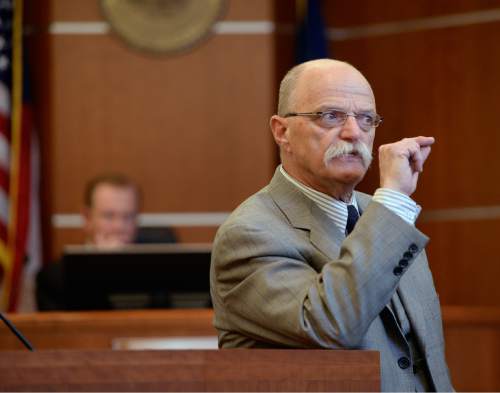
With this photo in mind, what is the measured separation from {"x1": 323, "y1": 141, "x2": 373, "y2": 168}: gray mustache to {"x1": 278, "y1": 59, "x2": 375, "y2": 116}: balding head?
14cm

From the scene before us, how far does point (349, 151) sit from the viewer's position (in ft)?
8.46

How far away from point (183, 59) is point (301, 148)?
4685 millimetres

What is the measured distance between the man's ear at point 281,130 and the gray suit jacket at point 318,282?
0.09 meters

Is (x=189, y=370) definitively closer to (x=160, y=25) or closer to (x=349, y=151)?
(x=349, y=151)

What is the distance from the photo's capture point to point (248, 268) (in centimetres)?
251

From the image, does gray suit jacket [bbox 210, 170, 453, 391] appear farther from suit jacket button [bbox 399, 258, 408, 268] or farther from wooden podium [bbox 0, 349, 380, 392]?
wooden podium [bbox 0, 349, 380, 392]

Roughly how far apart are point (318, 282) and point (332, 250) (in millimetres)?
218

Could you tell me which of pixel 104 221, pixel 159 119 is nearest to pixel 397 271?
pixel 104 221

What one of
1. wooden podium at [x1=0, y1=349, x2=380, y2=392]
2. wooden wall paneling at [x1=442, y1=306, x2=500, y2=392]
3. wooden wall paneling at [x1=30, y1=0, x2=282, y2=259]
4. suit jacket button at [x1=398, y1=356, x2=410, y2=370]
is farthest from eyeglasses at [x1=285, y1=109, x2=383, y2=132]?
wooden wall paneling at [x1=30, y1=0, x2=282, y2=259]

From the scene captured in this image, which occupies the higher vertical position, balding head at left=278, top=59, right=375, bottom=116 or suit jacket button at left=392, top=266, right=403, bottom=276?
balding head at left=278, top=59, right=375, bottom=116

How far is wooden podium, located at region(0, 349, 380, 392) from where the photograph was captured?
2047 millimetres

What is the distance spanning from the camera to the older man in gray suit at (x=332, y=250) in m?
2.35

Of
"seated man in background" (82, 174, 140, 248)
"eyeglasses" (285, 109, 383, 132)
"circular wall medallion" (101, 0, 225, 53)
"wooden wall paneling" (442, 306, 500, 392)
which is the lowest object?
"wooden wall paneling" (442, 306, 500, 392)

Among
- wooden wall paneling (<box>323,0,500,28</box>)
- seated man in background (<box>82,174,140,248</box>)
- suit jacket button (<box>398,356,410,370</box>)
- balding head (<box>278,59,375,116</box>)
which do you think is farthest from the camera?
wooden wall paneling (<box>323,0,500,28</box>)
